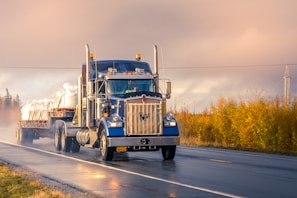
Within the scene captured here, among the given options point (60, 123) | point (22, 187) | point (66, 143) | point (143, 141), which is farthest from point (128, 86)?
point (22, 187)

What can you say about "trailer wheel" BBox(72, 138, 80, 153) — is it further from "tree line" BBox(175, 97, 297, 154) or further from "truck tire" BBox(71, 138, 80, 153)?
"tree line" BBox(175, 97, 297, 154)

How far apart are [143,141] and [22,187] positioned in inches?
302

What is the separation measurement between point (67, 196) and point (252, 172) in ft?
21.9

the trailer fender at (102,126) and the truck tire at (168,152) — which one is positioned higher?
the trailer fender at (102,126)

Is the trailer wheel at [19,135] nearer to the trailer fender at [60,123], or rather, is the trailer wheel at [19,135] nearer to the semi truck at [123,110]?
the trailer fender at [60,123]

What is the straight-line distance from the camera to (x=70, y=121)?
2873 centimetres

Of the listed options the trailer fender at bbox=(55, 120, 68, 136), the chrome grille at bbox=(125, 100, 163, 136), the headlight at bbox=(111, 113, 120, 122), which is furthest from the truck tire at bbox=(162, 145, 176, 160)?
the trailer fender at bbox=(55, 120, 68, 136)

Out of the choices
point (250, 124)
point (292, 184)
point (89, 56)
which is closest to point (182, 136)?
point (250, 124)

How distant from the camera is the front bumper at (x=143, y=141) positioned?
21.2 m

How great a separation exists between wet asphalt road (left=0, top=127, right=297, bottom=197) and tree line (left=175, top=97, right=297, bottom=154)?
8.48m

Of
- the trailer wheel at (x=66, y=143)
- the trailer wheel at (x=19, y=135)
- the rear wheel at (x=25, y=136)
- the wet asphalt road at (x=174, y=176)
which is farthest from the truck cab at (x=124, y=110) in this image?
the trailer wheel at (x=19, y=135)

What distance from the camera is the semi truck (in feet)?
70.6

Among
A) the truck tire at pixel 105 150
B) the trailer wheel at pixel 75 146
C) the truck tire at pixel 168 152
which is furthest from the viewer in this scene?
the trailer wheel at pixel 75 146

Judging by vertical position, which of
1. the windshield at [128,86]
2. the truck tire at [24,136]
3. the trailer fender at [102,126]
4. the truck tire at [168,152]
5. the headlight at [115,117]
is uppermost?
the windshield at [128,86]
